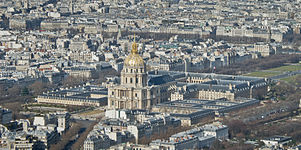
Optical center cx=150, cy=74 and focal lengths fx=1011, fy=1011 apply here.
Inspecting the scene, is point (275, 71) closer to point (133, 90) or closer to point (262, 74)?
point (262, 74)

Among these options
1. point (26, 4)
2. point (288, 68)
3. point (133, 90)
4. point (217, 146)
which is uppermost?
point (133, 90)

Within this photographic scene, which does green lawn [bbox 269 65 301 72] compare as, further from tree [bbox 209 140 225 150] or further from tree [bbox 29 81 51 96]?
tree [bbox 209 140 225 150]

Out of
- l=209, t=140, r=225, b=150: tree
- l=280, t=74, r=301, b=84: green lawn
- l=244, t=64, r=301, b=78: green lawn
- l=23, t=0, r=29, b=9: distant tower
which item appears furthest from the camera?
l=23, t=0, r=29, b=9: distant tower

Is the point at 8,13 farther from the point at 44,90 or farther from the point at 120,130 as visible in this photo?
the point at 120,130

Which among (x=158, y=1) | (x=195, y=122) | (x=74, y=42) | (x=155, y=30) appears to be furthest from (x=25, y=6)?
(x=195, y=122)

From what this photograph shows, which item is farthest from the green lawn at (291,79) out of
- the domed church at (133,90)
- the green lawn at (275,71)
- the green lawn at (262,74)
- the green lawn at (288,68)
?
the domed church at (133,90)

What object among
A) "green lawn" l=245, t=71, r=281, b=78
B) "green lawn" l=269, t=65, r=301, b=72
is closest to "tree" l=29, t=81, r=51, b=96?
"green lawn" l=245, t=71, r=281, b=78

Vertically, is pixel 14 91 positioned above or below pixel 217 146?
below

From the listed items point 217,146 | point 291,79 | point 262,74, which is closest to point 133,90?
point 217,146

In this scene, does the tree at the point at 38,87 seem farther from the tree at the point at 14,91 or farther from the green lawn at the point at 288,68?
the green lawn at the point at 288,68

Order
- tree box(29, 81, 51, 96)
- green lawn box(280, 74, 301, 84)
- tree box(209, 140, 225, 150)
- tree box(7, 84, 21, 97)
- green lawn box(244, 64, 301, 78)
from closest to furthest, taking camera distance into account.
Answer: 1. tree box(209, 140, 225, 150)
2. tree box(7, 84, 21, 97)
3. tree box(29, 81, 51, 96)
4. green lawn box(280, 74, 301, 84)
5. green lawn box(244, 64, 301, 78)

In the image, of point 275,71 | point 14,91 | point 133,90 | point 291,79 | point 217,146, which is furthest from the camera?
point 275,71
